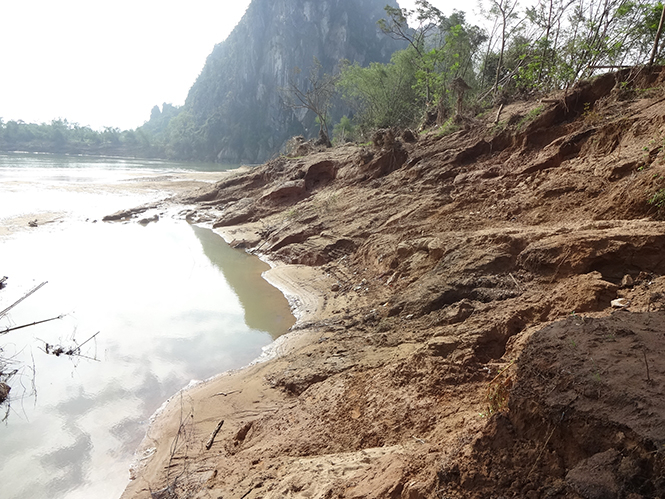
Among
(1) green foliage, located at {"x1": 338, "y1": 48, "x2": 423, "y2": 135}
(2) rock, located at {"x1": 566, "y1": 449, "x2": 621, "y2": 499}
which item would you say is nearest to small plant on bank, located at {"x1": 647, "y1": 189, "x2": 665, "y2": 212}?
(2) rock, located at {"x1": 566, "y1": 449, "x2": 621, "y2": 499}

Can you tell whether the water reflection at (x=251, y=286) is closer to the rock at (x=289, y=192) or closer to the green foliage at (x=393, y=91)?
the rock at (x=289, y=192)

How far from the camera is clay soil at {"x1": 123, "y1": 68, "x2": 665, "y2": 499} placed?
2324mm

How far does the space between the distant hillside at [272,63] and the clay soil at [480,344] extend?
80766 millimetres

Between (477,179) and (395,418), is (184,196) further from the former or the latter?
(395,418)

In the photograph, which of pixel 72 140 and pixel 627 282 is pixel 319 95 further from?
pixel 72 140

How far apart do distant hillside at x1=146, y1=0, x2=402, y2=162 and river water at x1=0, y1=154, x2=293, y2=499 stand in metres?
77.1

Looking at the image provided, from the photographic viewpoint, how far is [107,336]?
7965 millimetres

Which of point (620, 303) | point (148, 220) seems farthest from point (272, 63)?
point (620, 303)

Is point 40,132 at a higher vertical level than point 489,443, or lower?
higher

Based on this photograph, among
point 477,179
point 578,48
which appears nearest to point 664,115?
point 477,179

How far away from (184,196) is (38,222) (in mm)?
7611

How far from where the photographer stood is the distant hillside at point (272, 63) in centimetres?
8931

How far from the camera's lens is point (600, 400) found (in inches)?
88.3

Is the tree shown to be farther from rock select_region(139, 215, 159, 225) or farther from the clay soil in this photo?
the clay soil
